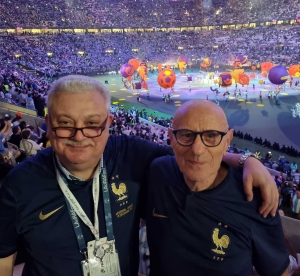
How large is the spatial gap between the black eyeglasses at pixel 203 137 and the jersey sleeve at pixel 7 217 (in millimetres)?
964

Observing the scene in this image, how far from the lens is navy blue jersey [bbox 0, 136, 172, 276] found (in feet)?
5.41

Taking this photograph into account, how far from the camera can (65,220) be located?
1.70 metres

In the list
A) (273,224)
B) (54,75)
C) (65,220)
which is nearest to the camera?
(273,224)

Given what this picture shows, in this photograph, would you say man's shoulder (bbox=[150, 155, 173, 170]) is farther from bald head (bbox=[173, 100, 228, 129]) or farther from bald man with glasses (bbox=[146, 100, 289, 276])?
bald head (bbox=[173, 100, 228, 129])

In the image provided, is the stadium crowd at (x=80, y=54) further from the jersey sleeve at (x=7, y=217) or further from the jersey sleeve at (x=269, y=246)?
the jersey sleeve at (x=269, y=246)

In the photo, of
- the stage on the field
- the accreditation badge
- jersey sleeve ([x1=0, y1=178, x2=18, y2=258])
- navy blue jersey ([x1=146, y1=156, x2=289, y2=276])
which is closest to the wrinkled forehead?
navy blue jersey ([x1=146, y1=156, x2=289, y2=276])

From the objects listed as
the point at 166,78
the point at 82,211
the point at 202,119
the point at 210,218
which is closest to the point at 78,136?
the point at 82,211

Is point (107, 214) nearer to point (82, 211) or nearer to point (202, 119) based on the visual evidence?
point (82, 211)

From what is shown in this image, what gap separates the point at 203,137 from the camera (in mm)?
1596

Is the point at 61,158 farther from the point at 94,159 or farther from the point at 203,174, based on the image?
the point at 203,174

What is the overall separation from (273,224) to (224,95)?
→ 21.8 meters

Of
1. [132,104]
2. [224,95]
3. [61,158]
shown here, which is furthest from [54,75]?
[61,158]

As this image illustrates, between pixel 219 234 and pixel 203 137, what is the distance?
0.52m

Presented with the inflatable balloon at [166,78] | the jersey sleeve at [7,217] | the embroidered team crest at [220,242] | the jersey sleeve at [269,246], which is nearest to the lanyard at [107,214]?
the jersey sleeve at [7,217]
